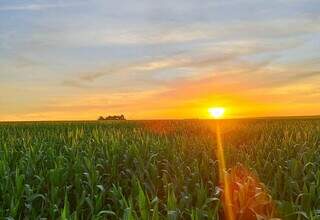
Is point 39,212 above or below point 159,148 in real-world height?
below

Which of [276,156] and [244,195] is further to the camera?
[276,156]

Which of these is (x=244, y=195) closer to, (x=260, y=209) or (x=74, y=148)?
(x=260, y=209)

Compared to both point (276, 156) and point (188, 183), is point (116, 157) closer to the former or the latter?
point (188, 183)

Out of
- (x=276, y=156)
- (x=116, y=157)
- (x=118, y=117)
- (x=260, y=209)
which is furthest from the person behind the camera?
(x=118, y=117)

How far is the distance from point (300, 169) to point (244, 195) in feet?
10.9

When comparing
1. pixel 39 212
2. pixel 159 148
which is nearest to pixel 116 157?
pixel 159 148

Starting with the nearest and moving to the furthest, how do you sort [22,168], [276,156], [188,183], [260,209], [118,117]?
[260,209]
[188,183]
[22,168]
[276,156]
[118,117]

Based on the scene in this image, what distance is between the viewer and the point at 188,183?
893 cm

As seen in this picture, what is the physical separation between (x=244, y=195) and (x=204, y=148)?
5.66 metres

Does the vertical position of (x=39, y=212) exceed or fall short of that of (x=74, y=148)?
it falls short

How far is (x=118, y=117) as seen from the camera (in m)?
70.8

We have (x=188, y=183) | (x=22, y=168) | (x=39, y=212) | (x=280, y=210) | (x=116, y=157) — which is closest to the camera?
(x=280, y=210)

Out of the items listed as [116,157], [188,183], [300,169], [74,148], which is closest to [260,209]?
[188,183]

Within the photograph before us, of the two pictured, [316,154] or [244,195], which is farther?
[316,154]
